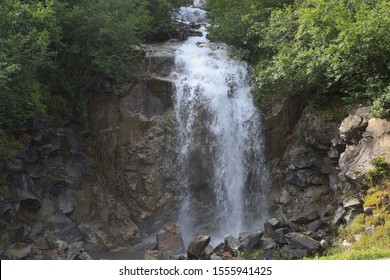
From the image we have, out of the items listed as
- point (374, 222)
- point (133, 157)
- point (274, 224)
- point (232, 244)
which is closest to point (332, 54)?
point (274, 224)

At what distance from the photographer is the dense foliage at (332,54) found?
1653cm

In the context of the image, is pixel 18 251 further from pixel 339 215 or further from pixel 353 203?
pixel 353 203

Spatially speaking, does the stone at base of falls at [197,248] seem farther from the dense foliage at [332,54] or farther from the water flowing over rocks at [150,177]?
the dense foliage at [332,54]

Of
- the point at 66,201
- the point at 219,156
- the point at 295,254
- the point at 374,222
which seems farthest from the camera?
the point at 219,156

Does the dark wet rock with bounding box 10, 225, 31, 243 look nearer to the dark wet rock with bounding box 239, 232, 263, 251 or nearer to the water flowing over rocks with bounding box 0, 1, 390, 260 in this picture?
the water flowing over rocks with bounding box 0, 1, 390, 260

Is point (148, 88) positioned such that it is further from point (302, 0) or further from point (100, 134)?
point (302, 0)

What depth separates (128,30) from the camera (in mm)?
22656

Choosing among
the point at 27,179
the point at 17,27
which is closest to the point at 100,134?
the point at 27,179

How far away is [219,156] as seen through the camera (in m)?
22.0

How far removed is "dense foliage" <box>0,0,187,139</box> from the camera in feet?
58.7

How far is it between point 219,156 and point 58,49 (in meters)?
9.74

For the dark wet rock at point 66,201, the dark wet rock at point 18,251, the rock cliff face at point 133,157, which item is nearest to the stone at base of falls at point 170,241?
the rock cliff face at point 133,157

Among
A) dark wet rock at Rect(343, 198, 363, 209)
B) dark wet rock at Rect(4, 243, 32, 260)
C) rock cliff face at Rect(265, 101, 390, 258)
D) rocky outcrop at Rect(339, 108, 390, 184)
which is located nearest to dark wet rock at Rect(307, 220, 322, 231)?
rock cliff face at Rect(265, 101, 390, 258)

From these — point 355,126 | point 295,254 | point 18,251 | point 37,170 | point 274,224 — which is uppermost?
point 355,126
